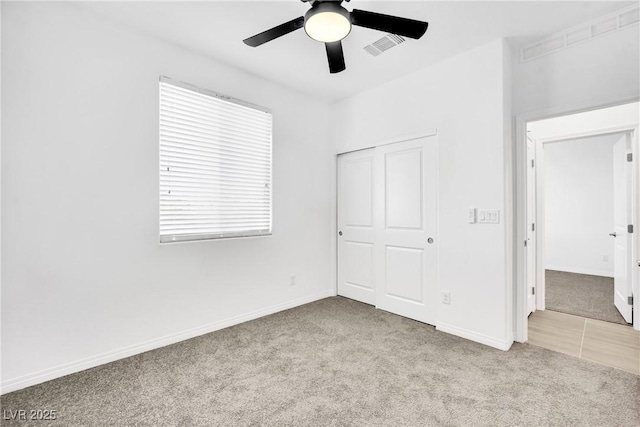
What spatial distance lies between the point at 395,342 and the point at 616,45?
2954 mm

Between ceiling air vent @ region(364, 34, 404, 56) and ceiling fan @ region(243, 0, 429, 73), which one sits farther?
ceiling air vent @ region(364, 34, 404, 56)

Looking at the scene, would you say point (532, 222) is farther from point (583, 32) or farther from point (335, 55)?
point (335, 55)

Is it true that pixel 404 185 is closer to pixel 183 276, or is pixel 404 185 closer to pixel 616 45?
pixel 616 45

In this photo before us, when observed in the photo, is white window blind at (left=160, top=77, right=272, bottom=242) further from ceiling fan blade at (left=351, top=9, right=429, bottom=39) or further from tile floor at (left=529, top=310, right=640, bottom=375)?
tile floor at (left=529, top=310, right=640, bottom=375)

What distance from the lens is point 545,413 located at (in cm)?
178

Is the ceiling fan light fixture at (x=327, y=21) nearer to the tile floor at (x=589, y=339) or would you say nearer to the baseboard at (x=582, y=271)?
the tile floor at (x=589, y=339)

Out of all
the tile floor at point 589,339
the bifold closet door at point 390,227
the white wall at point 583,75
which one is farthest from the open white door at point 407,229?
the tile floor at point 589,339

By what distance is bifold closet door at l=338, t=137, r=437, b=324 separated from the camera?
3229 mm

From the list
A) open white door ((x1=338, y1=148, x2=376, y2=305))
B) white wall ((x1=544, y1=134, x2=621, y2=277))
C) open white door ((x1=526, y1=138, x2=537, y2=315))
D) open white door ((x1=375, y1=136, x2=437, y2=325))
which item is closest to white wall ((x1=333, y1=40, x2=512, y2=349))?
open white door ((x1=375, y1=136, x2=437, y2=325))

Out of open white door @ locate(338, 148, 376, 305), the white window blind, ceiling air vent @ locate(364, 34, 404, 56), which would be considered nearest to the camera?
ceiling air vent @ locate(364, 34, 404, 56)

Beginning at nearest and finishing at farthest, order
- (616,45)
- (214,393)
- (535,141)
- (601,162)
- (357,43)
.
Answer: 1. (214,393)
2. (616,45)
3. (357,43)
4. (535,141)
5. (601,162)

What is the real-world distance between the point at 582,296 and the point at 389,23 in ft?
14.9

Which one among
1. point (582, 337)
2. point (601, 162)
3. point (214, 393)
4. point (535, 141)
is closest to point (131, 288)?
point (214, 393)

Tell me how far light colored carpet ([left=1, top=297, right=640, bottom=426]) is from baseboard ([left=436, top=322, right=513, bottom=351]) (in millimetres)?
68
